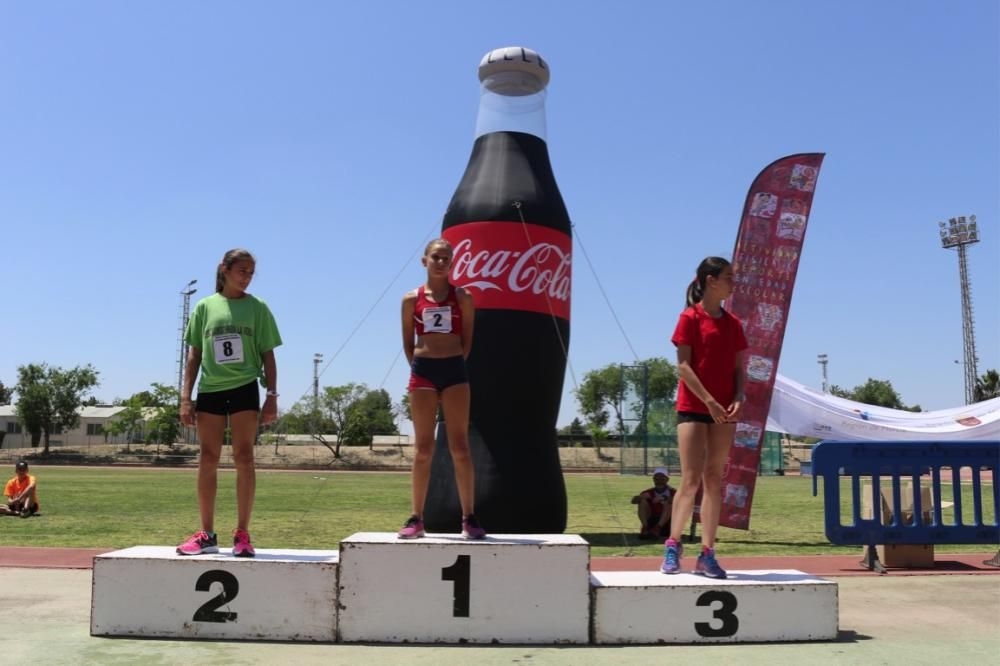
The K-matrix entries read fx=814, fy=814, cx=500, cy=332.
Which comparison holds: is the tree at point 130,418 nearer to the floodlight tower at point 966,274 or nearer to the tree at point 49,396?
the tree at point 49,396

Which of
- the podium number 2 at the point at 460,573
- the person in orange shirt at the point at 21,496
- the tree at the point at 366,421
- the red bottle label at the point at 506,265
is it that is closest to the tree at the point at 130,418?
the tree at the point at 366,421

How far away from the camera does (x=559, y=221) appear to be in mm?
9500

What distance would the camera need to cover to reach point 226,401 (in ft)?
16.8

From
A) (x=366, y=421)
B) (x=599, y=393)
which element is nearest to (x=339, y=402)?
(x=366, y=421)

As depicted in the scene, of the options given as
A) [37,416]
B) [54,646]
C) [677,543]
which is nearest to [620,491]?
[677,543]

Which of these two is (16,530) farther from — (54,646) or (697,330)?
(697,330)

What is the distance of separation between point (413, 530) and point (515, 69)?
666 cm

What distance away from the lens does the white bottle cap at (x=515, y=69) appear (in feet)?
32.4

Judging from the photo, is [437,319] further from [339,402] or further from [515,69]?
[339,402]

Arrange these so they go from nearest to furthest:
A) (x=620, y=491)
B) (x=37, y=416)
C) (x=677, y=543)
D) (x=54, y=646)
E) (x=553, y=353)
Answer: (x=54, y=646), (x=677, y=543), (x=553, y=353), (x=620, y=491), (x=37, y=416)

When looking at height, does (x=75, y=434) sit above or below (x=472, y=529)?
below

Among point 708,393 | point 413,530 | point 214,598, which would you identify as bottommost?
point 214,598

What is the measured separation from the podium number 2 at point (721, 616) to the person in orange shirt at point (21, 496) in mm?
11650

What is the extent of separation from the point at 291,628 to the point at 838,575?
4974mm
